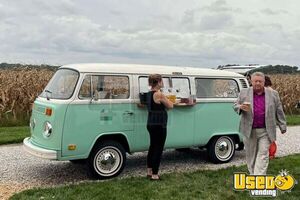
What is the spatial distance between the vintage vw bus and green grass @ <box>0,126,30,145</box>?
3990 mm

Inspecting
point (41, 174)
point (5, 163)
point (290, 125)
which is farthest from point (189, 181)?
point (290, 125)

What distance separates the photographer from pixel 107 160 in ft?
26.8

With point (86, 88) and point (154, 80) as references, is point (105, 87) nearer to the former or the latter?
point (86, 88)

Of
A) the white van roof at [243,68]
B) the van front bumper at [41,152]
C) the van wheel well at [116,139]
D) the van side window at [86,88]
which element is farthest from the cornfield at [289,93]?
the van front bumper at [41,152]

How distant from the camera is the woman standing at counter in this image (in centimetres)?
775

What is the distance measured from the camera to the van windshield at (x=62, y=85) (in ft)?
26.0

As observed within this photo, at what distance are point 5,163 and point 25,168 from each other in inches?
28.2

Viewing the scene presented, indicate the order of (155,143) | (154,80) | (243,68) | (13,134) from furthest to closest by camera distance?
(13,134) < (243,68) < (155,143) < (154,80)

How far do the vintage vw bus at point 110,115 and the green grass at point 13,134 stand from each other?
13.1ft

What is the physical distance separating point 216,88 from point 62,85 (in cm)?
369

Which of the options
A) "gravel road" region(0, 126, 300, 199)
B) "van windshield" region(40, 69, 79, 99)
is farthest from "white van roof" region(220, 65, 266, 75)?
"van windshield" region(40, 69, 79, 99)

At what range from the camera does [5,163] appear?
31.2 ft

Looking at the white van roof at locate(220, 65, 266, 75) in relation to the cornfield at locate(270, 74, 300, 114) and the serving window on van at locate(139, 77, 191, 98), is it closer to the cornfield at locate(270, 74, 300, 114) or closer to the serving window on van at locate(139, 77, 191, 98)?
the serving window on van at locate(139, 77, 191, 98)

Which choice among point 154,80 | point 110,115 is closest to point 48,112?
point 110,115
